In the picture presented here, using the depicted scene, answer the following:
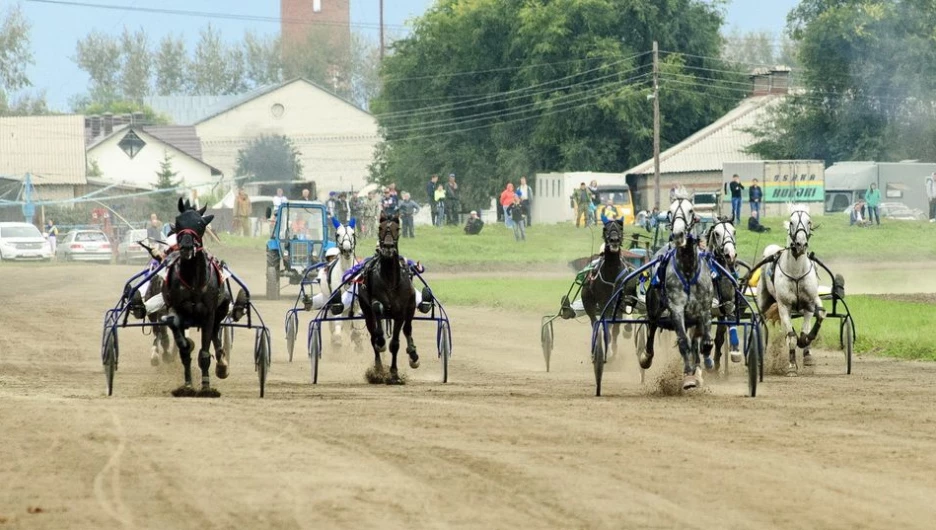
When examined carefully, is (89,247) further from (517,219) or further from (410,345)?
(410,345)

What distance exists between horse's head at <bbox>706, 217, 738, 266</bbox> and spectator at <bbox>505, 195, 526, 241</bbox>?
92.4 ft

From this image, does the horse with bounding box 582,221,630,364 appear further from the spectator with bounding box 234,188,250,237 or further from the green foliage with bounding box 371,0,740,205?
the green foliage with bounding box 371,0,740,205

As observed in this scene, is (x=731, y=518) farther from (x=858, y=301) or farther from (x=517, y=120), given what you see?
(x=517, y=120)

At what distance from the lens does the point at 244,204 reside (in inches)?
1833

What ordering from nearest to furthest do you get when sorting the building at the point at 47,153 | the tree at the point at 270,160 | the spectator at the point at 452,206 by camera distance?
the spectator at the point at 452,206, the building at the point at 47,153, the tree at the point at 270,160

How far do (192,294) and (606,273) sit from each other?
4832 mm

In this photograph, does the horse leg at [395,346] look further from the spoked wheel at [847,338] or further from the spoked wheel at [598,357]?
the spoked wheel at [847,338]

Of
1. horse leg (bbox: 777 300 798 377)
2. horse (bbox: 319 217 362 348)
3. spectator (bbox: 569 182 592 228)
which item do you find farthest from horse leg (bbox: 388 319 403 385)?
spectator (bbox: 569 182 592 228)

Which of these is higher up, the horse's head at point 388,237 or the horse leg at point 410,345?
the horse's head at point 388,237

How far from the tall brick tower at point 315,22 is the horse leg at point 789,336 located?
106 meters

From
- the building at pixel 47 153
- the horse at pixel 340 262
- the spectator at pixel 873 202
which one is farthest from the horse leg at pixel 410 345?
the building at pixel 47 153

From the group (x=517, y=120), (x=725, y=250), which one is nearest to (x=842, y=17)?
(x=517, y=120)

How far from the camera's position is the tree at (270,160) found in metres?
86.9

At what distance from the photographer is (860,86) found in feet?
194
